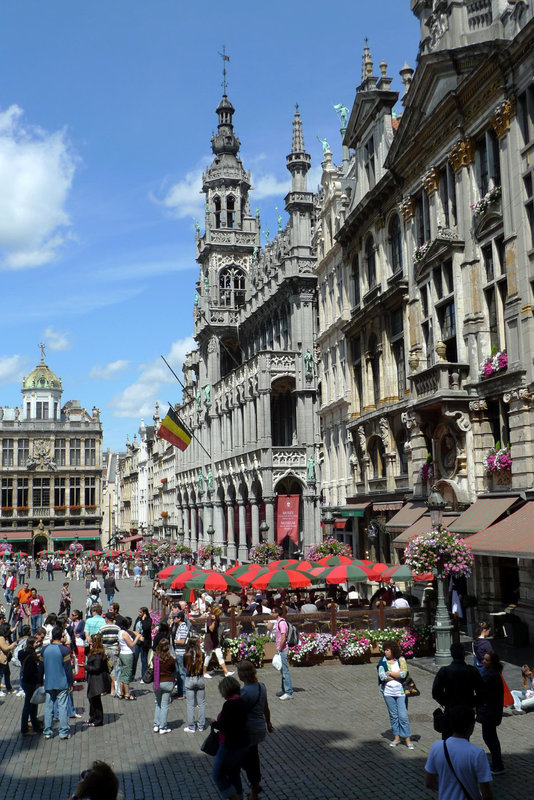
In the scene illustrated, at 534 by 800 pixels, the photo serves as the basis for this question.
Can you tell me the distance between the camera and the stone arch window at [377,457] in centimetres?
3219

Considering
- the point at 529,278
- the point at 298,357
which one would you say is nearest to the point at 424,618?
the point at 529,278

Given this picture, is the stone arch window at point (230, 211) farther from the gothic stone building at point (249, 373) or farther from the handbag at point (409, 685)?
the handbag at point (409, 685)

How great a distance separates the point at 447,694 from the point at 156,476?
299 ft

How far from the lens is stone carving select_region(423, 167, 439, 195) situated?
2606 centimetres

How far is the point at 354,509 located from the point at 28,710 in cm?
2135

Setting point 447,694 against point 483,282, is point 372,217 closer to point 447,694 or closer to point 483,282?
Answer: point 483,282

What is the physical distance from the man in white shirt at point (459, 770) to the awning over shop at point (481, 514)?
14.8 m

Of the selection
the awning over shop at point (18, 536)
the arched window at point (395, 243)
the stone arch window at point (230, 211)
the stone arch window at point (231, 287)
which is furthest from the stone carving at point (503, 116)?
the awning over shop at point (18, 536)

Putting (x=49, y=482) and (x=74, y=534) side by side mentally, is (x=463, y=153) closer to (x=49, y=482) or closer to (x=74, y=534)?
(x=74, y=534)

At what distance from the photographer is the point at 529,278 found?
20.7 meters

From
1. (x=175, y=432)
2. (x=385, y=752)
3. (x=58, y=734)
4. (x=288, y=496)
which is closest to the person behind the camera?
(x=385, y=752)

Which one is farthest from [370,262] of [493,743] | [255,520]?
[493,743]

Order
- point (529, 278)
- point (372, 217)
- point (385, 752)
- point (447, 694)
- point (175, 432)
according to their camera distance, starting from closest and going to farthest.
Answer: point (447, 694)
point (385, 752)
point (529, 278)
point (372, 217)
point (175, 432)

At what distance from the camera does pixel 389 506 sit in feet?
99.0
